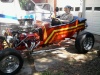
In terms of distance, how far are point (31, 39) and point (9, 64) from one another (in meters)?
1.25

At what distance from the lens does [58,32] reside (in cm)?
699

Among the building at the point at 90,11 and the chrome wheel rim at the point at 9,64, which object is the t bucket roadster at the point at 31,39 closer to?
the chrome wheel rim at the point at 9,64

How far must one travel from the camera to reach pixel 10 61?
17.4 ft

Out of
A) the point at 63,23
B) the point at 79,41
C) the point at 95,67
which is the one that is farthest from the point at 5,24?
the point at 95,67

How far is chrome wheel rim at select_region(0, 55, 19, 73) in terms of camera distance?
5195 mm

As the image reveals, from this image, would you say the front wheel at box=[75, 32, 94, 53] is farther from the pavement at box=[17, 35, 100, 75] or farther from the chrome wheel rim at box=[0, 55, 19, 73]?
the chrome wheel rim at box=[0, 55, 19, 73]

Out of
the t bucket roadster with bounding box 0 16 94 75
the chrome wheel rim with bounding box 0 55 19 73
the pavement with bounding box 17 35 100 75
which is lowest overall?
the pavement with bounding box 17 35 100 75

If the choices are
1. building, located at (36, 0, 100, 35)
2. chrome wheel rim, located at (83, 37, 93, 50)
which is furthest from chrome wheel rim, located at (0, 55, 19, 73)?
building, located at (36, 0, 100, 35)

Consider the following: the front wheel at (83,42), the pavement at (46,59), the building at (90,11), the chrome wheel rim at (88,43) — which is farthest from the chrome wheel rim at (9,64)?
the building at (90,11)

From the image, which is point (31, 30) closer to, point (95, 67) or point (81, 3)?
point (95, 67)

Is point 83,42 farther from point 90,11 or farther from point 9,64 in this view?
point 90,11

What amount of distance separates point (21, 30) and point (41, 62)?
1.24 metres

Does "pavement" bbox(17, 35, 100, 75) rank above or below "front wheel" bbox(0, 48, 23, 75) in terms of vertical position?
below

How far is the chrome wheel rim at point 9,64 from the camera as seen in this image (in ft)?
17.0
